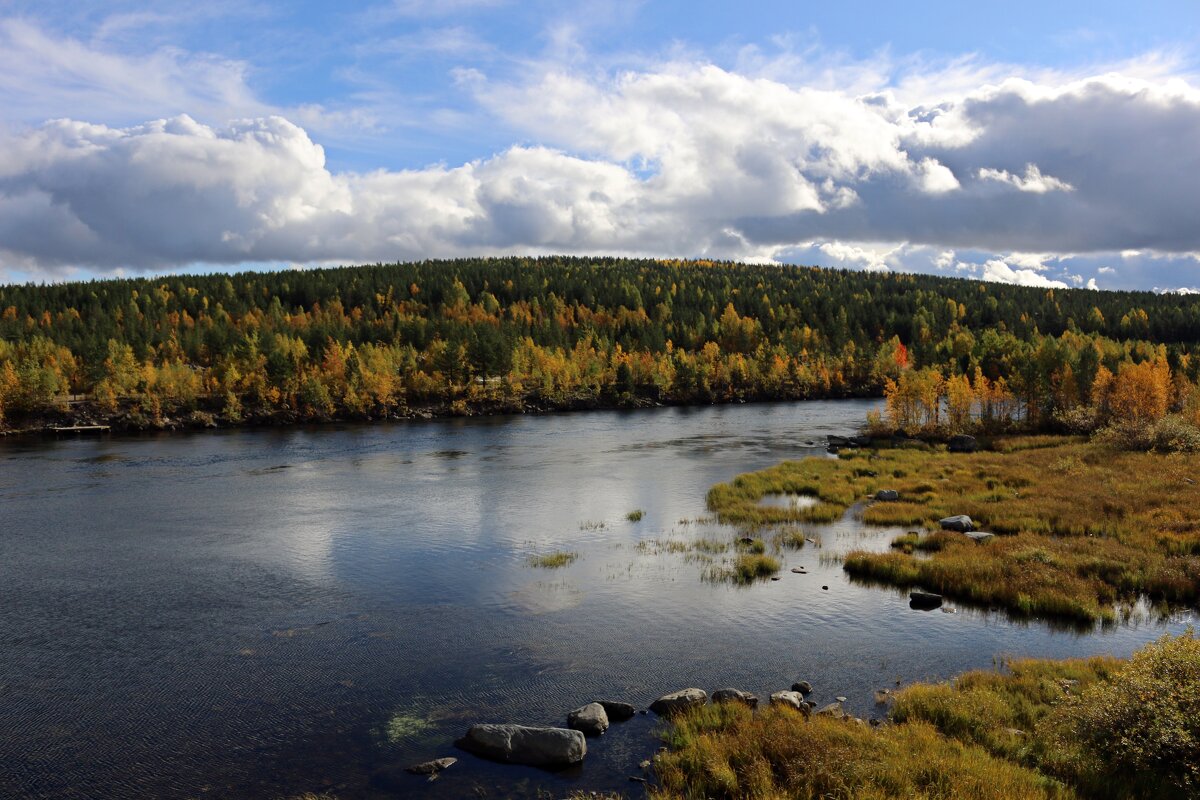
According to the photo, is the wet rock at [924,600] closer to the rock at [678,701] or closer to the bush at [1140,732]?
the bush at [1140,732]

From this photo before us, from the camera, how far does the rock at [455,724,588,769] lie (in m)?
20.7

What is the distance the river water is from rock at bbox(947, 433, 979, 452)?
4430 cm

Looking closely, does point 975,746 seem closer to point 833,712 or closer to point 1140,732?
point 1140,732

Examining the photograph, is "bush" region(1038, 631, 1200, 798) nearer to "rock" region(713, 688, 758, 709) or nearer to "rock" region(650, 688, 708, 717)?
"rock" region(713, 688, 758, 709)

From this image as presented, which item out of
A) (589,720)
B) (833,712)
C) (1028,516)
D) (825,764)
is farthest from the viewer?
(1028,516)

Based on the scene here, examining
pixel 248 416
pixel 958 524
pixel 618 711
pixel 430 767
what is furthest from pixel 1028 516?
pixel 248 416

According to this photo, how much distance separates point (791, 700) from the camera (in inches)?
901

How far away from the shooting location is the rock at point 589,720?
2228 cm

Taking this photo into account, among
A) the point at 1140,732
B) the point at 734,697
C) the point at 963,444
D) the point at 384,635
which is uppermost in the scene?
the point at 1140,732

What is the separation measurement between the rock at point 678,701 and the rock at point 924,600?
1484cm

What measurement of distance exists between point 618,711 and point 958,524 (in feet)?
107

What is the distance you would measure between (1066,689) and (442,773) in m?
19.0

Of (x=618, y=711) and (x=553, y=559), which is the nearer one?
(x=618, y=711)

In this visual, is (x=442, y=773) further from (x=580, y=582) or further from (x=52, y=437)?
(x=52, y=437)
